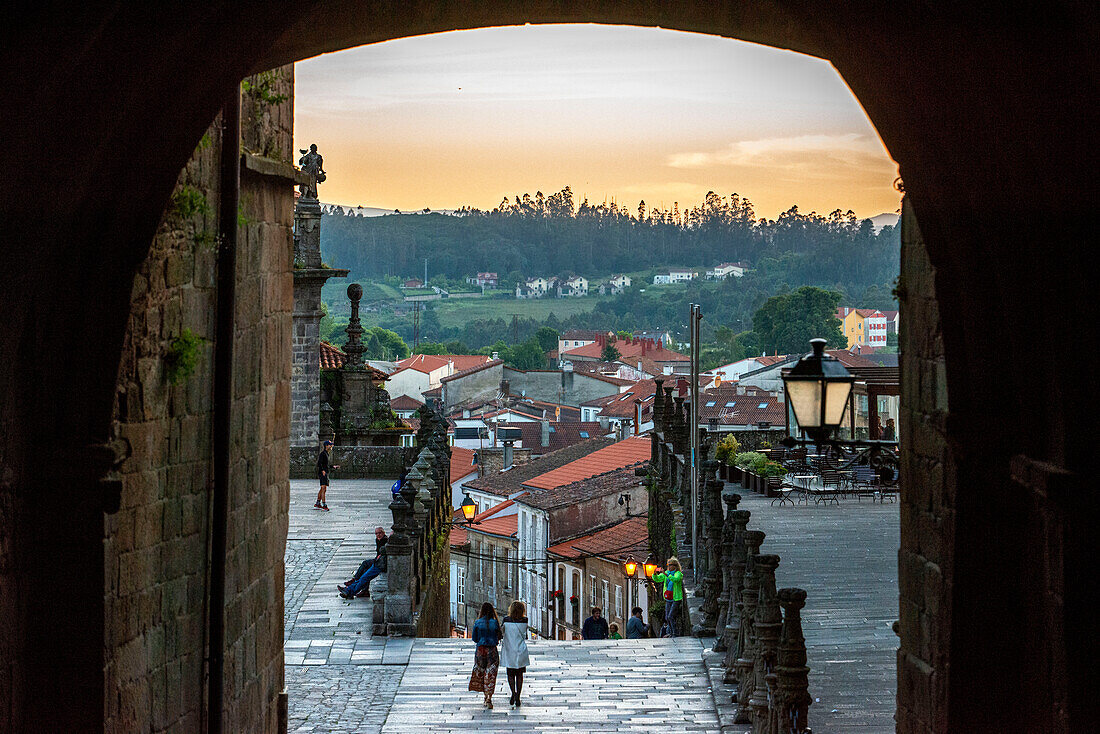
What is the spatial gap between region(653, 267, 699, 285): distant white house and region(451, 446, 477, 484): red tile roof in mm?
79278

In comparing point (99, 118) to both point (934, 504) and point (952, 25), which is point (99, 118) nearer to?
point (952, 25)

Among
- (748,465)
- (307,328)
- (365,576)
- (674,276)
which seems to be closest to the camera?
(365,576)

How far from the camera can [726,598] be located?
1330 cm

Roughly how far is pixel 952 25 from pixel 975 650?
8.09 feet

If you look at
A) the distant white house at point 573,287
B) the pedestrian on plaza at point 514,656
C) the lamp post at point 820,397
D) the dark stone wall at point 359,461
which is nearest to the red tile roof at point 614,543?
the dark stone wall at point 359,461

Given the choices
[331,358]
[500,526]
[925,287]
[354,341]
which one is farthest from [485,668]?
[500,526]

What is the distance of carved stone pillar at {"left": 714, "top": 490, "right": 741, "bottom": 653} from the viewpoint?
1252 cm

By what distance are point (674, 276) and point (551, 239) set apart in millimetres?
19275

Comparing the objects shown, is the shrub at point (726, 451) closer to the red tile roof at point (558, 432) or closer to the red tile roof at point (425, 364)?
the red tile roof at point (558, 432)

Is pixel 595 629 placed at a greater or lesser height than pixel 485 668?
lesser

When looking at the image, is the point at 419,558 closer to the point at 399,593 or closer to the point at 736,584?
the point at 399,593

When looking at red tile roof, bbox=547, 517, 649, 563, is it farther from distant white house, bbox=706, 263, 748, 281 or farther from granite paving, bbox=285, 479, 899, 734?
distant white house, bbox=706, 263, 748, 281

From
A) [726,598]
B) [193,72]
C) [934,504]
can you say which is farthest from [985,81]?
[726,598]

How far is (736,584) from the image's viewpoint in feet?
38.9
